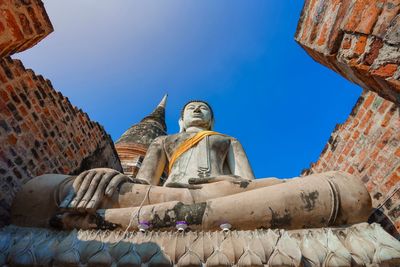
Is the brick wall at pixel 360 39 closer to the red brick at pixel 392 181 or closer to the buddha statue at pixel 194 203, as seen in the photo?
the buddha statue at pixel 194 203

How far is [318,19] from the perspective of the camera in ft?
7.65

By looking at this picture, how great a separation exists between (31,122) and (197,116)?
2149 millimetres

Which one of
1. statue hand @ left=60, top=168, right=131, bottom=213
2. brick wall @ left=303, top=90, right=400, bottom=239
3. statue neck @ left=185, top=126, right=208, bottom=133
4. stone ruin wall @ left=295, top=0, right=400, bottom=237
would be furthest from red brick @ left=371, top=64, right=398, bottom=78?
statue neck @ left=185, top=126, right=208, bottom=133

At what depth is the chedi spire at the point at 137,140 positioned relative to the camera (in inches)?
344

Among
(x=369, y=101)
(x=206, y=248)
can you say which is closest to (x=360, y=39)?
(x=206, y=248)

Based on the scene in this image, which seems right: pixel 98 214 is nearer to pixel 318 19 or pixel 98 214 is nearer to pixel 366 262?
pixel 366 262

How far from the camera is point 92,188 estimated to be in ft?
8.47

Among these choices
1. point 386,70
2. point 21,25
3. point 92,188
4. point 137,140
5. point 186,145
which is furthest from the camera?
point 137,140

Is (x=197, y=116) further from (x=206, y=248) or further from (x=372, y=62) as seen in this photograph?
(x=372, y=62)

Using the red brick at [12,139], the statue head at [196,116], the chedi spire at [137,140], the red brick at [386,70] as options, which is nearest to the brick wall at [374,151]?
the statue head at [196,116]

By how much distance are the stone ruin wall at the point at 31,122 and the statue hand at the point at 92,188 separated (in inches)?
42.3

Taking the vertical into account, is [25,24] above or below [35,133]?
below

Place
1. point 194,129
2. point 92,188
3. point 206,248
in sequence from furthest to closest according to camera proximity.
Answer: point 194,129, point 92,188, point 206,248

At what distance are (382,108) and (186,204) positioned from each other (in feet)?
9.54
